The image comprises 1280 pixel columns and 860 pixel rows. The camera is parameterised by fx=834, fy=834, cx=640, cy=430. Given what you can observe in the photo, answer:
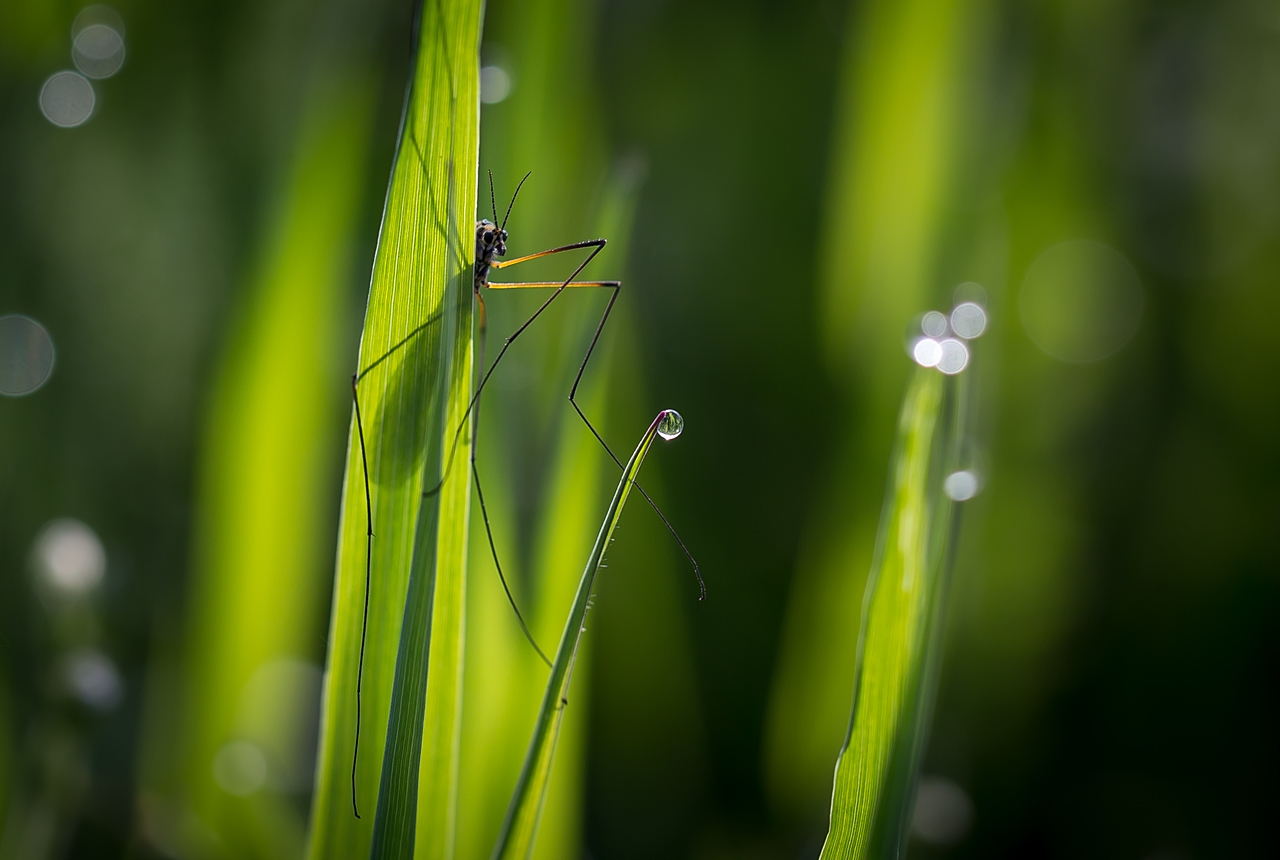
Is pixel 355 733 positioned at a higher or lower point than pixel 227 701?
higher

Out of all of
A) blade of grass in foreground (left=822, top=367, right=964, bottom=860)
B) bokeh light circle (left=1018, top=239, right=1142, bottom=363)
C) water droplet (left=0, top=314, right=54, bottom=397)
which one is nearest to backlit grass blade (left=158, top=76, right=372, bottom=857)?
water droplet (left=0, top=314, right=54, bottom=397)

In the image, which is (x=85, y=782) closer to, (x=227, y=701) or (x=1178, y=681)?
(x=227, y=701)

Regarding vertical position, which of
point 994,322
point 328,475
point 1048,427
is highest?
point 994,322

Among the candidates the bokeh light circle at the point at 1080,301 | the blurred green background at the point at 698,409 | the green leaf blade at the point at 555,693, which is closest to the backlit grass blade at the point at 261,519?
the blurred green background at the point at 698,409

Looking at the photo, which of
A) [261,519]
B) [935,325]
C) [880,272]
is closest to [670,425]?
[935,325]

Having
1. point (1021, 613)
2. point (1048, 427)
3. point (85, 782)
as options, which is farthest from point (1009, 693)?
point (85, 782)

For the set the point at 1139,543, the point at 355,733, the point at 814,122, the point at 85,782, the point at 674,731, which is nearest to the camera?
the point at 355,733
